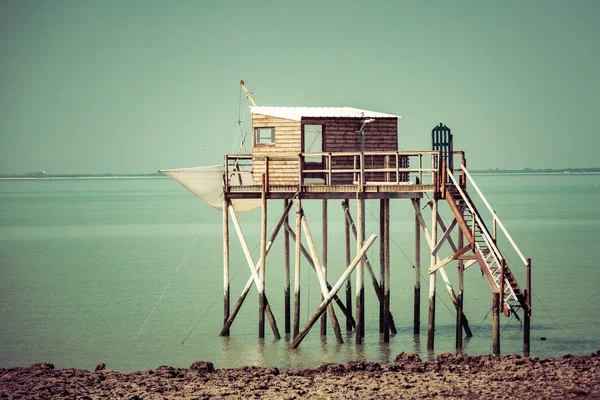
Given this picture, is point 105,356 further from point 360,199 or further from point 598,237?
point 598,237

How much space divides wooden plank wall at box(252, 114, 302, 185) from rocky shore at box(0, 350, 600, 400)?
681cm

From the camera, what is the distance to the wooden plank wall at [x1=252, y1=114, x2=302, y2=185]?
96.7ft

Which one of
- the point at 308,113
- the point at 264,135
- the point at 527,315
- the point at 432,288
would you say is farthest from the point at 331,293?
the point at 308,113

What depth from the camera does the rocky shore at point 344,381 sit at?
72.0 feet

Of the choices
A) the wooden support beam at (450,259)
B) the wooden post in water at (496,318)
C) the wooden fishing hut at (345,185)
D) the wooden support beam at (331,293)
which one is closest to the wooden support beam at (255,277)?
the wooden fishing hut at (345,185)

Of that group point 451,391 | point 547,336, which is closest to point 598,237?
point 547,336

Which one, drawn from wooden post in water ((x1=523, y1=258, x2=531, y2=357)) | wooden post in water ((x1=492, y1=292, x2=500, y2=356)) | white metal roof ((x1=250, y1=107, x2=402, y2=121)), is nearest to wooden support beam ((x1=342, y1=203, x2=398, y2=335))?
white metal roof ((x1=250, y1=107, x2=402, y2=121))

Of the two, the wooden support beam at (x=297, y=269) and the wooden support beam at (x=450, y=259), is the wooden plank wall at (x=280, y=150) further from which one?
the wooden support beam at (x=450, y=259)

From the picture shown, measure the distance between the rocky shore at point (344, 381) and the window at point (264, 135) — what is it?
8240 millimetres

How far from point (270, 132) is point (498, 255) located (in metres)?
9.02

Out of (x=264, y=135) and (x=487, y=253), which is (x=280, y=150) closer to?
(x=264, y=135)

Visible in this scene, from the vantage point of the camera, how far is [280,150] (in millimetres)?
29828

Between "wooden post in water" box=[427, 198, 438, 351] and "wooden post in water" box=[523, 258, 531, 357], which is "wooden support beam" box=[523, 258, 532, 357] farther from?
"wooden post in water" box=[427, 198, 438, 351]

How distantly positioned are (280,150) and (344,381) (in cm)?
923
